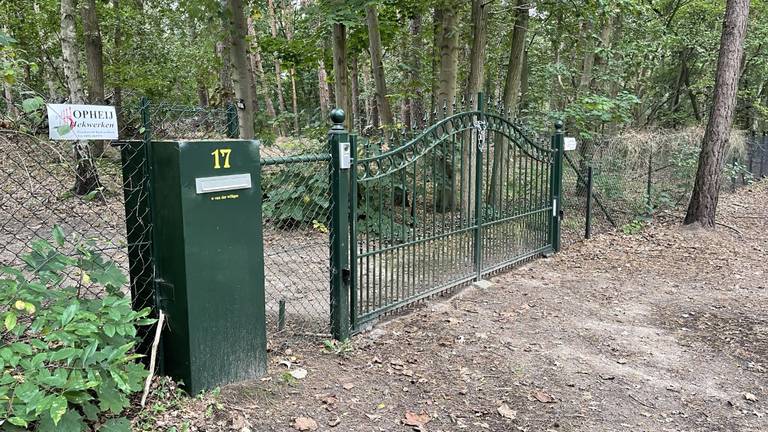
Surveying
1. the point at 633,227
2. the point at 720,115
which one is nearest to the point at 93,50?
the point at 633,227

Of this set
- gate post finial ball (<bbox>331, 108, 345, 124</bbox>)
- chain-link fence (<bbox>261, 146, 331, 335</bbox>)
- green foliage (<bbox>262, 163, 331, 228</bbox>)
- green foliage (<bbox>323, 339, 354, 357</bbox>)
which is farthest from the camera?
green foliage (<bbox>262, 163, 331, 228</bbox>)

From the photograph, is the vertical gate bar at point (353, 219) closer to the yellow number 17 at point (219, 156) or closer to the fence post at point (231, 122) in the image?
the fence post at point (231, 122)

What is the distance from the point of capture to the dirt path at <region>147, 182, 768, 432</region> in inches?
134

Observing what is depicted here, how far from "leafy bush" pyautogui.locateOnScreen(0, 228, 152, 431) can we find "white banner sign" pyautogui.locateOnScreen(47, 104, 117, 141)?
46 cm

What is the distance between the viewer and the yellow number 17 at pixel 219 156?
3.16 m

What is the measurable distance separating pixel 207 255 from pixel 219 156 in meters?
0.57

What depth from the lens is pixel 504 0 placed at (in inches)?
479

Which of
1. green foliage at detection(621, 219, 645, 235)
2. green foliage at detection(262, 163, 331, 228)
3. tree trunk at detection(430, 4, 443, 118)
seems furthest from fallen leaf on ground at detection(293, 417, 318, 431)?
green foliage at detection(621, 219, 645, 235)

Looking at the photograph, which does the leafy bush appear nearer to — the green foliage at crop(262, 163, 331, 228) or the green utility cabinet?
the green utility cabinet

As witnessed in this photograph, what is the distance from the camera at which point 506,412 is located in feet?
11.5

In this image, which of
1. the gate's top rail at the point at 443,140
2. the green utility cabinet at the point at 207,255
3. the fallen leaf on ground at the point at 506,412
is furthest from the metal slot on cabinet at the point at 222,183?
the fallen leaf on ground at the point at 506,412

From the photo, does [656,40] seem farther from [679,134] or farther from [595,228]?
[595,228]

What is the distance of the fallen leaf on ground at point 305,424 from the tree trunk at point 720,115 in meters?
8.20

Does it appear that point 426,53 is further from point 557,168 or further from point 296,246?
point 296,246
